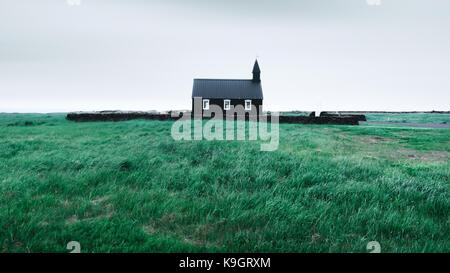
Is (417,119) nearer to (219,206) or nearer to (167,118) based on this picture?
(167,118)

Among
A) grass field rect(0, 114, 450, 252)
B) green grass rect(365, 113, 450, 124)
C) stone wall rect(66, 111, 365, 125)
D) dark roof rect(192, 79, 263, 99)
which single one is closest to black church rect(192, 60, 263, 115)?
dark roof rect(192, 79, 263, 99)

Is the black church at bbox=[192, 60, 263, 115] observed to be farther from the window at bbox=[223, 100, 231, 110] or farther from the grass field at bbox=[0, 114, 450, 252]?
the grass field at bbox=[0, 114, 450, 252]

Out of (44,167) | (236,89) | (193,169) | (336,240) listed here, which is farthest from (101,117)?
(336,240)

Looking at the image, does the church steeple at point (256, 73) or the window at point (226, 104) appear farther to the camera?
the church steeple at point (256, 73)

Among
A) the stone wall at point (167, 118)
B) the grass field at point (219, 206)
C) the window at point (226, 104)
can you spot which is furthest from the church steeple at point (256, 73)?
the grass field at point (219, 206)

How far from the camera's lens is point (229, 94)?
31.8 metres

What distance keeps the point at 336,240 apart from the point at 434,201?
241 centimetres

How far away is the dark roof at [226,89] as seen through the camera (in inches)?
1246

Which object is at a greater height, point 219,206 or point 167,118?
point 167,118

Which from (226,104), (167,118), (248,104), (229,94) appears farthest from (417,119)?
(167,118)

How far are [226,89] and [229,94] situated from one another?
1.04 m

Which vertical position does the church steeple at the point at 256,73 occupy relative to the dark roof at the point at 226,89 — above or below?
above

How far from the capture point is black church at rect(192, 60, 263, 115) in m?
31.5

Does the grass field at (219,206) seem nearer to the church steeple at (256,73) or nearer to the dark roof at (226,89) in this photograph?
the dark roof at (226,89)
